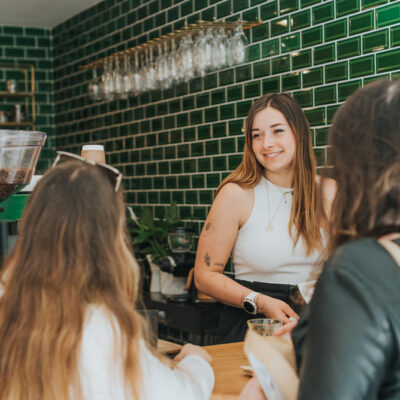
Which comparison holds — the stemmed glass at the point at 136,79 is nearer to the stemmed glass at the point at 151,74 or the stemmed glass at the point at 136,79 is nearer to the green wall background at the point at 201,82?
the stemmed glass at the point at 151,74

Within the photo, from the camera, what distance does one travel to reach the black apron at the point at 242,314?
8.35 ft

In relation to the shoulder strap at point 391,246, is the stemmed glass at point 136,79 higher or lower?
higher

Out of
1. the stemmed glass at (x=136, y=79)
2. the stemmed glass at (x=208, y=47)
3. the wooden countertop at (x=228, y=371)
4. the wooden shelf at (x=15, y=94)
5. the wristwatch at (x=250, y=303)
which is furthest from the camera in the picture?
the wooden shelf at (x=15, y=94)

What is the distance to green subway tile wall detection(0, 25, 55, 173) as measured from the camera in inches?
247

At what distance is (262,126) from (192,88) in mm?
1929

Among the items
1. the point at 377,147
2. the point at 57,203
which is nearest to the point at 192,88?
the point at 57,203

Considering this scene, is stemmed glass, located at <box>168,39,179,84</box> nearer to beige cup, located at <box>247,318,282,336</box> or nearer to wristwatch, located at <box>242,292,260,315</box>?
wristwatch, located at <box>242,292,260,315</box>

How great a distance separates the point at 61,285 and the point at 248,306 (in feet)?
4.08

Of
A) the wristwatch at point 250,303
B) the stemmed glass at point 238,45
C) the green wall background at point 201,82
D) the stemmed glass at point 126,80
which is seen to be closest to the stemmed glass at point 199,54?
the stemmed glass at point 238,45

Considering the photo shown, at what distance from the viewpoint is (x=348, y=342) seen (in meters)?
0.90

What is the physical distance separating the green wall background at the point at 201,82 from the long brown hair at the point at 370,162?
5.79ft

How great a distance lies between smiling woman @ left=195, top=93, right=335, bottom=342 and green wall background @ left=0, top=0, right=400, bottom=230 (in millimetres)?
221

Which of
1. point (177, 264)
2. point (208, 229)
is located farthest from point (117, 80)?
point (208, 229)

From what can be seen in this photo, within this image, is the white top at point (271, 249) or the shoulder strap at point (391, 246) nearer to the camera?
the shoulder strap at point (391, 246)
